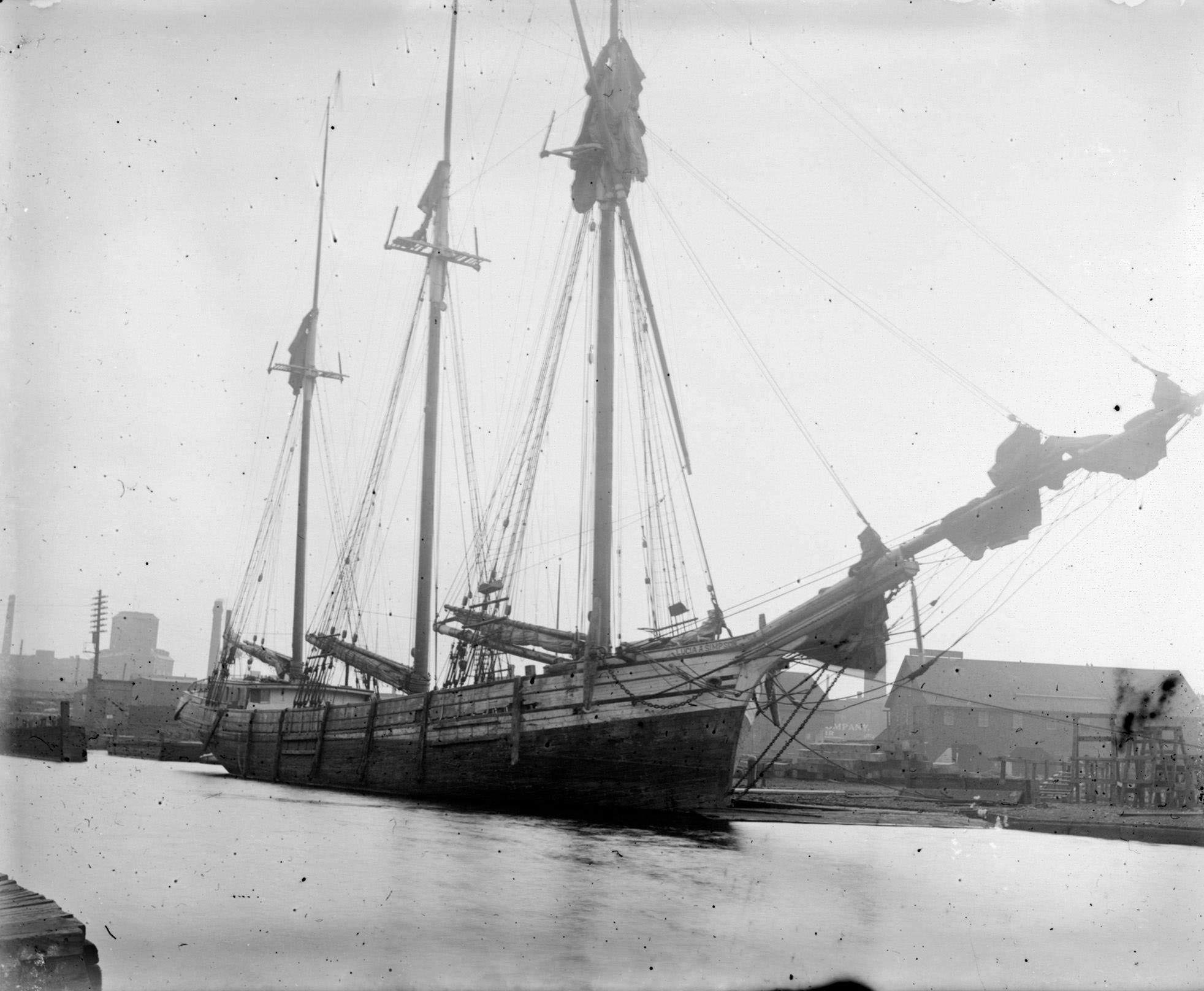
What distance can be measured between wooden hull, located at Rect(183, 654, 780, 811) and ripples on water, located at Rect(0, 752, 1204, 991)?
1.78 meters

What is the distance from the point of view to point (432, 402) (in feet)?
121

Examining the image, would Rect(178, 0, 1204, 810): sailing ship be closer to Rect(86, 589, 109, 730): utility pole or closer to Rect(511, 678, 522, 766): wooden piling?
Rect(511, 678, 522, 766): wooden piling

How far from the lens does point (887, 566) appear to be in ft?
66.1

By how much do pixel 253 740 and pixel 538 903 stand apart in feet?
99.2

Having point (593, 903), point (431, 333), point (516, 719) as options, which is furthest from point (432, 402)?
point (593, 903)

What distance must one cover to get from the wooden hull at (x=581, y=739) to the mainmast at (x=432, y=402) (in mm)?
4321

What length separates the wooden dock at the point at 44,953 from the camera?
718 cm

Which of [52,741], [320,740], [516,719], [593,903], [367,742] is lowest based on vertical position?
[52,741]

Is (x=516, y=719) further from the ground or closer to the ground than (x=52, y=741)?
further from the ground

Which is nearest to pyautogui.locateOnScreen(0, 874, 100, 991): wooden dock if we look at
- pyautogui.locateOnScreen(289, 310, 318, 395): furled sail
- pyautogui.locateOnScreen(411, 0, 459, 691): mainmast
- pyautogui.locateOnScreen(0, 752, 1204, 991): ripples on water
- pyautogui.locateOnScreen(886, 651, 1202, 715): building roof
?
pyautogui.locateOnScreen(0, 752, 1204, 991): ripples on water

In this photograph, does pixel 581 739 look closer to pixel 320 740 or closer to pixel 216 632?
pixel 320 740

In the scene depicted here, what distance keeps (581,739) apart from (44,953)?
16713mm

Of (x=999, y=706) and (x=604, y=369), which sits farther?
(x=999, y=706)

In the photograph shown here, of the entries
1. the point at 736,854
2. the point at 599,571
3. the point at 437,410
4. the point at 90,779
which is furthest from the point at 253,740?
the point at 736,854
